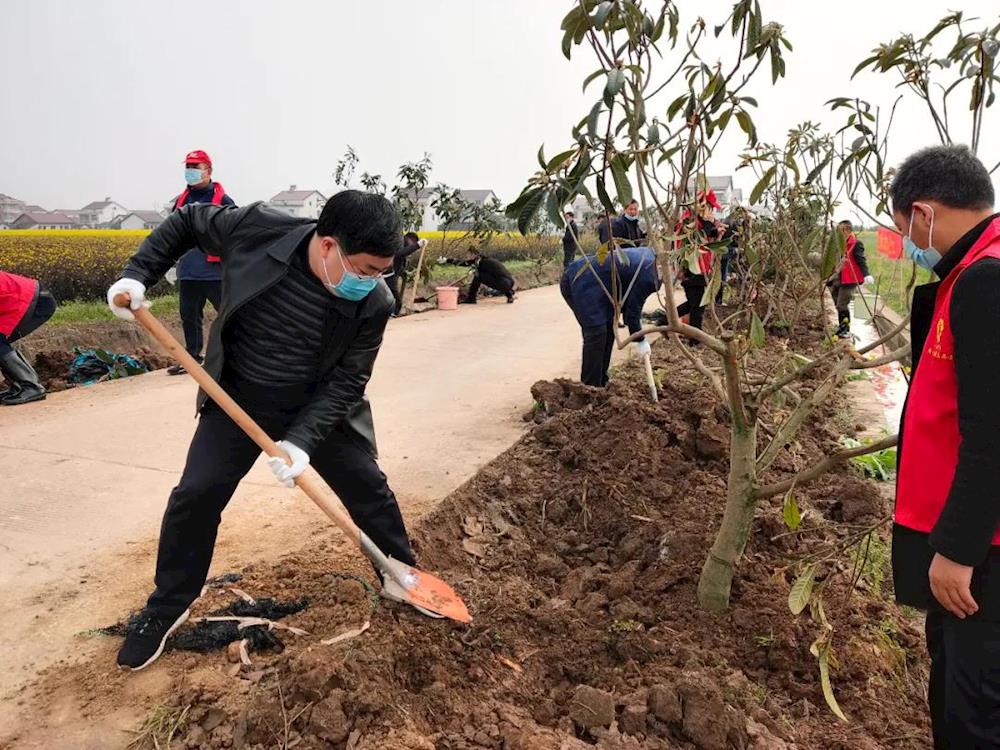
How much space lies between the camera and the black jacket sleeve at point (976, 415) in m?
1.47

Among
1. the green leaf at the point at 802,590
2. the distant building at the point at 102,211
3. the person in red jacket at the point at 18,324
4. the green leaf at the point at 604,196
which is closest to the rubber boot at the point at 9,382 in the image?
the person in red jacket at the point at 18,324

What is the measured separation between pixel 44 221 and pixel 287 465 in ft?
197

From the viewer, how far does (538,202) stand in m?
2.05

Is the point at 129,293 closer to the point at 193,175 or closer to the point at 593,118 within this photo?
the point at 593,118

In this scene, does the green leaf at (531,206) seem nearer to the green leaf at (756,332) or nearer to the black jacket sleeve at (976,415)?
the green leaf at (756,332)

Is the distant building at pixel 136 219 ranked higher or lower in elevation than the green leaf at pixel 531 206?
lower

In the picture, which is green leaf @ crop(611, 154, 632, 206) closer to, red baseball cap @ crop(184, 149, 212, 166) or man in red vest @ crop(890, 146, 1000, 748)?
man in red vest @ crop(890, 146, 1000, 748)

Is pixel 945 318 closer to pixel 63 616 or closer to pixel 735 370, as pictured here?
pixel 735 370

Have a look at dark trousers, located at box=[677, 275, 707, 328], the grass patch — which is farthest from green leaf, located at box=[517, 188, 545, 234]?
the grass patch

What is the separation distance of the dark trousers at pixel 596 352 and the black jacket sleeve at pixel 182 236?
3308mm

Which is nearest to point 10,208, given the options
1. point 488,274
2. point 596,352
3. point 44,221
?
point 44,221

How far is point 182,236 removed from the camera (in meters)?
2.51

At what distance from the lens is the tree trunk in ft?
8.44

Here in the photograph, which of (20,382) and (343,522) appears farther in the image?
(20,382)
